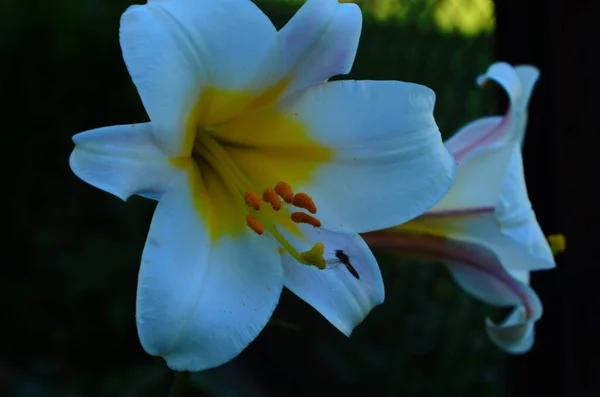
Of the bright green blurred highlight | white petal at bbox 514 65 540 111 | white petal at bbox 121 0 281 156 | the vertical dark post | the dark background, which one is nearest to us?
white petal at bbox 121 0 281 156

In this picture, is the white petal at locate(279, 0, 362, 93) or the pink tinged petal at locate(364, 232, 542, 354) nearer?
the white petal at locate(279, 0, 362, 93)

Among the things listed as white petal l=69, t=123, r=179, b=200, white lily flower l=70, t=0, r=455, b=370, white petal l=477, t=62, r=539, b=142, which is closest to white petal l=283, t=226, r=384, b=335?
white lily flower l=70, t=0, r=455, b=370

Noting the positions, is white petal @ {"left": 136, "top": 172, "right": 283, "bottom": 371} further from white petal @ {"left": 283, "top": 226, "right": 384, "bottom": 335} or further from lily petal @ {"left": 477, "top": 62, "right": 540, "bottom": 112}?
lily petal @ {"left": 477, "top": 62, "right": 540, "bottom": 112}

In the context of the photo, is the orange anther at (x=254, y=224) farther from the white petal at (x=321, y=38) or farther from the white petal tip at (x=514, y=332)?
the white petal tip at (x=514, y=332)

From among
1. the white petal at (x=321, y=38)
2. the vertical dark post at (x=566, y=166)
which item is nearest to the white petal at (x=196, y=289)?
the white petal at (x=321, y=38)

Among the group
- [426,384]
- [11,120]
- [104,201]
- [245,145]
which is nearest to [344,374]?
[426,384]

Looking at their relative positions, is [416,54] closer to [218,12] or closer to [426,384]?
[426,384]

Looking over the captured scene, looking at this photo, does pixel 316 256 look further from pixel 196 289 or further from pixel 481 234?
pixel 481 234

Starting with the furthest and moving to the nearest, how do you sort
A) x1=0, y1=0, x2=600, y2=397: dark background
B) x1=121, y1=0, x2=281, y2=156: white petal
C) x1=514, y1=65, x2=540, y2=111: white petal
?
1. x1=0, y1=0, x2=600, y2=397: dark background
2. x1=514, y1=65, x2=540, y2=111: white petal
3. x1=121, y1=0, x2=281, y2=156: white petal
